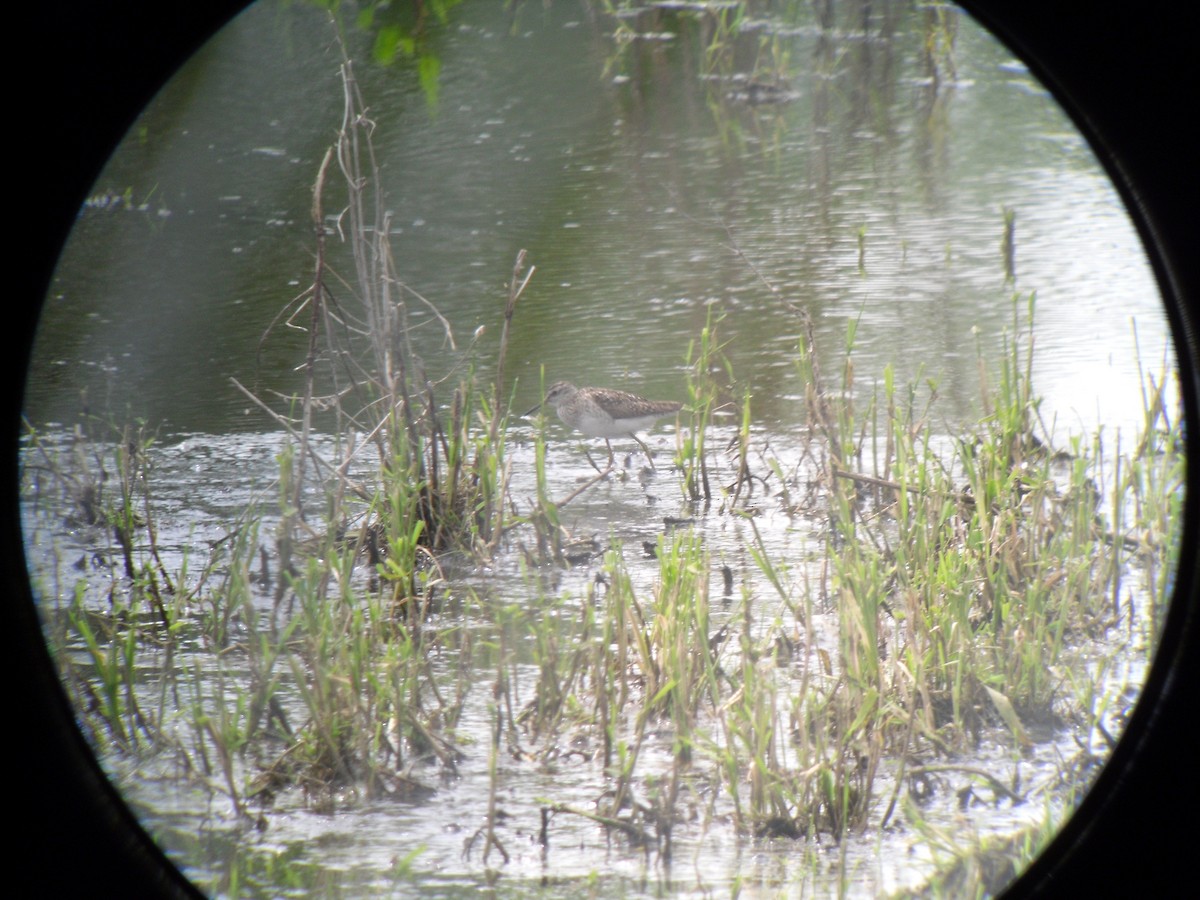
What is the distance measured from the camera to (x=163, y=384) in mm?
3463

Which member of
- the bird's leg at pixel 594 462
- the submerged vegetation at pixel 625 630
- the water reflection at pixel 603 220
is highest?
the water reflection at pixel 603 220

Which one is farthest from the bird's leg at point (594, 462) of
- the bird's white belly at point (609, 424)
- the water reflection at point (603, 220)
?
the water reflection at point (603, 220)

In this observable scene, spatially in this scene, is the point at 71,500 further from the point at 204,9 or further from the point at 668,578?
the point at 204,9

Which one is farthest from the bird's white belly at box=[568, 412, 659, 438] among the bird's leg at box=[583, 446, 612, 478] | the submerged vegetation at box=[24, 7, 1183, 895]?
the submerged vegetation at box=[24, 7, 1183, 895]

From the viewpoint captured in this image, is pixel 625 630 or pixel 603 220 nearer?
→ pixel 625 630

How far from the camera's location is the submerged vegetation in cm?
198

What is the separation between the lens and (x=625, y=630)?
224 centimetres

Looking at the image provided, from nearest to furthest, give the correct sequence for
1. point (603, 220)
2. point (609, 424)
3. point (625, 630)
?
point (625, 630) → point (609, 424) → point (603, 220)

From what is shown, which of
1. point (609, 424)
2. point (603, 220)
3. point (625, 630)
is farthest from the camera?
point (603, 220)

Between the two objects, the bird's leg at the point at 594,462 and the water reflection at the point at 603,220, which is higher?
the water reflection at the point at 603,220

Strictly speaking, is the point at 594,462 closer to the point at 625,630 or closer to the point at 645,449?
the point at 645,449

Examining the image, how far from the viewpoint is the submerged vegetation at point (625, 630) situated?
6.51ft

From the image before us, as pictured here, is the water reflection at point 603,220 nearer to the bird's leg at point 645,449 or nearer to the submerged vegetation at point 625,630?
the bird's leg at point 645,449

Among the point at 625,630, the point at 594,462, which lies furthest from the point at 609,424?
the point at 625,630
